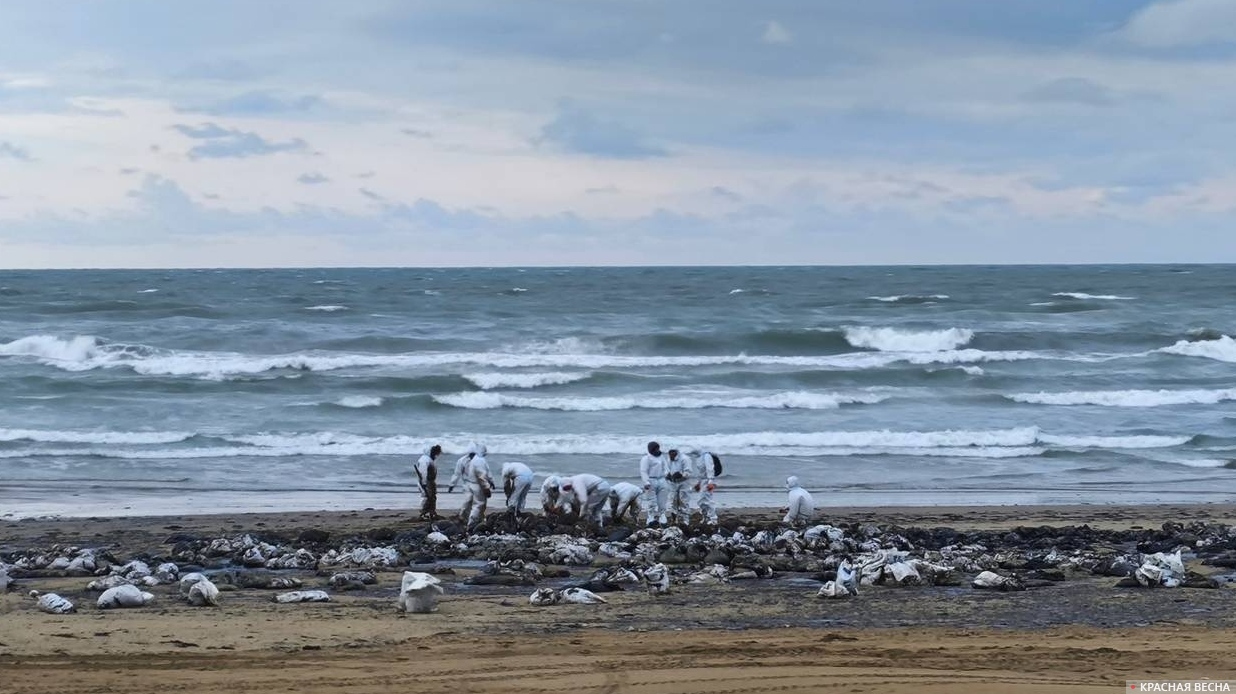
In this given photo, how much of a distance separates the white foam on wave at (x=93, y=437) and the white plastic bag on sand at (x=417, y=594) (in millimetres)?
14804

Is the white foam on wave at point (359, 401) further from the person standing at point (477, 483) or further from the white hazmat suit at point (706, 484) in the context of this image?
the white hazmat suit at point (706, 484)

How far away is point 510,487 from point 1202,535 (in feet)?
25.3

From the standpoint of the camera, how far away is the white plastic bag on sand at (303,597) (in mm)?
10875

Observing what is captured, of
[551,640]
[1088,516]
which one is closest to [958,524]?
[1088,516]

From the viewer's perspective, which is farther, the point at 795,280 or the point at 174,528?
the point at 795,280

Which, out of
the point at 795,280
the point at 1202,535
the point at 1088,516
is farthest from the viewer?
the point at 795,280

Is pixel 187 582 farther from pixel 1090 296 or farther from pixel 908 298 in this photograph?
pixel 1090 296

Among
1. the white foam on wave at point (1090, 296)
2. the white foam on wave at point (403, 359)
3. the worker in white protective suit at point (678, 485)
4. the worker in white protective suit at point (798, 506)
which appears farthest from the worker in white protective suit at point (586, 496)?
the white foam on wave at point (1090, 296)

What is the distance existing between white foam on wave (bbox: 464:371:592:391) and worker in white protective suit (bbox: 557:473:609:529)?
16.7 meters

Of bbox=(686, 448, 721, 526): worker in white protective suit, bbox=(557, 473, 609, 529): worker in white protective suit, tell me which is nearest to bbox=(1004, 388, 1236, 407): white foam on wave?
bbox=(686, 448, 721, 526): worker in white protective suit

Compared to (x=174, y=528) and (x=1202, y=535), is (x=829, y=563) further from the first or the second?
(x=174, y=528)

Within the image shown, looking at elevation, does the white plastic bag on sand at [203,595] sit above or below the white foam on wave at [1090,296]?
below

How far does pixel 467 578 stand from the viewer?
1207 centimetres

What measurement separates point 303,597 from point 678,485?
20.6ft
